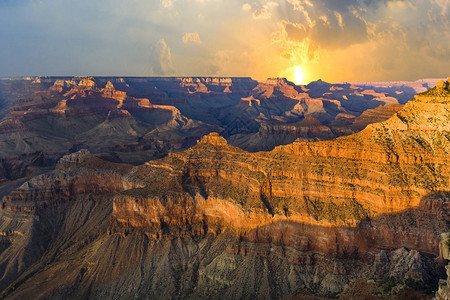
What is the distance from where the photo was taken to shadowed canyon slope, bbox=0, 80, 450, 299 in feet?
152

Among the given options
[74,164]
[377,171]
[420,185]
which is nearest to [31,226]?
[74,164]

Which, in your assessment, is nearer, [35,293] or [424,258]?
[424,258]

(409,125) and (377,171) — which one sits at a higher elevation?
(409,125)

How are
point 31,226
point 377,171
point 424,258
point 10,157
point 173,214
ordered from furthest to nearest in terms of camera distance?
point 10,157
point 31,226
point 173,214
point 377,171
point 424,258

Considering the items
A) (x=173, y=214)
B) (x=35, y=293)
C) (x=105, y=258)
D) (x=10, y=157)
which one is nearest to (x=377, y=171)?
(x=173, y=214)

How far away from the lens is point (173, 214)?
62531 millimetres

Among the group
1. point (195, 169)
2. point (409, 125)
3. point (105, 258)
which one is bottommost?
point (105, 258)

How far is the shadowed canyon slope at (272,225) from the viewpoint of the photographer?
46438mm

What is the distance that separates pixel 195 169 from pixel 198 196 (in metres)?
5.96

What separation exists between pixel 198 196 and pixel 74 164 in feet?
158

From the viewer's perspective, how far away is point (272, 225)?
2114 inches

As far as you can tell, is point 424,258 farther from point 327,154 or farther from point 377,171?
point 327,154

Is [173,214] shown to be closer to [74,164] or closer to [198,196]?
[198,196]

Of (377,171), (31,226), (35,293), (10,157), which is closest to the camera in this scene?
(377,171)
